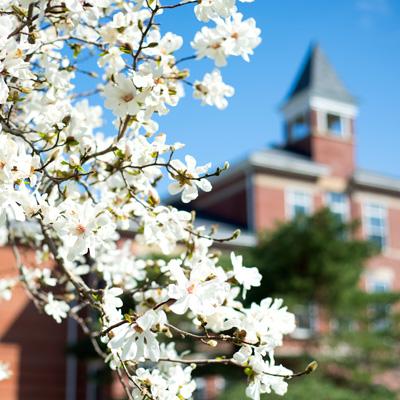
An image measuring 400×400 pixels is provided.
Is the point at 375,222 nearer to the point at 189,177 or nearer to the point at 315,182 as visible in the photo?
the point at 315,182

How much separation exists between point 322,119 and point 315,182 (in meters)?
2.56

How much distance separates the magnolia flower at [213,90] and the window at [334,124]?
2189 cm

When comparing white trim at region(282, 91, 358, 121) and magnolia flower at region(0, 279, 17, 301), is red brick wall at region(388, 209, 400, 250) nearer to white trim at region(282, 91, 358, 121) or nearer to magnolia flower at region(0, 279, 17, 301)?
white trim at region(282, 91, 358, 121)

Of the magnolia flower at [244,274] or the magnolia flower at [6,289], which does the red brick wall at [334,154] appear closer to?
the magnolia flower at [6,289]

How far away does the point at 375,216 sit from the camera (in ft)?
81.9

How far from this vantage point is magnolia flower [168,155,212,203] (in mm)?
2942

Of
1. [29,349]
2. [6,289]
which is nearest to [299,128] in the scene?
[29,349]

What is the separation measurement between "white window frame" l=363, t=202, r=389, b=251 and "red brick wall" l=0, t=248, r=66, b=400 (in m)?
10.7

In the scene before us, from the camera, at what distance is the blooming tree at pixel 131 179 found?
2.66 meters

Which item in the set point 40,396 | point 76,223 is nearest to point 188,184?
point 76,223

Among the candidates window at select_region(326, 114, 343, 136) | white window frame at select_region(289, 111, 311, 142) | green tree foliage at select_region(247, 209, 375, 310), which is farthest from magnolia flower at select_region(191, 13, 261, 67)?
window at select_region(326, 114, 343, 136)

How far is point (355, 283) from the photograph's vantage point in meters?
17.2

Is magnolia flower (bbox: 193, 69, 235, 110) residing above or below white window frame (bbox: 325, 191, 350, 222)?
below

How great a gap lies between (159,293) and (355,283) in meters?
14.1
